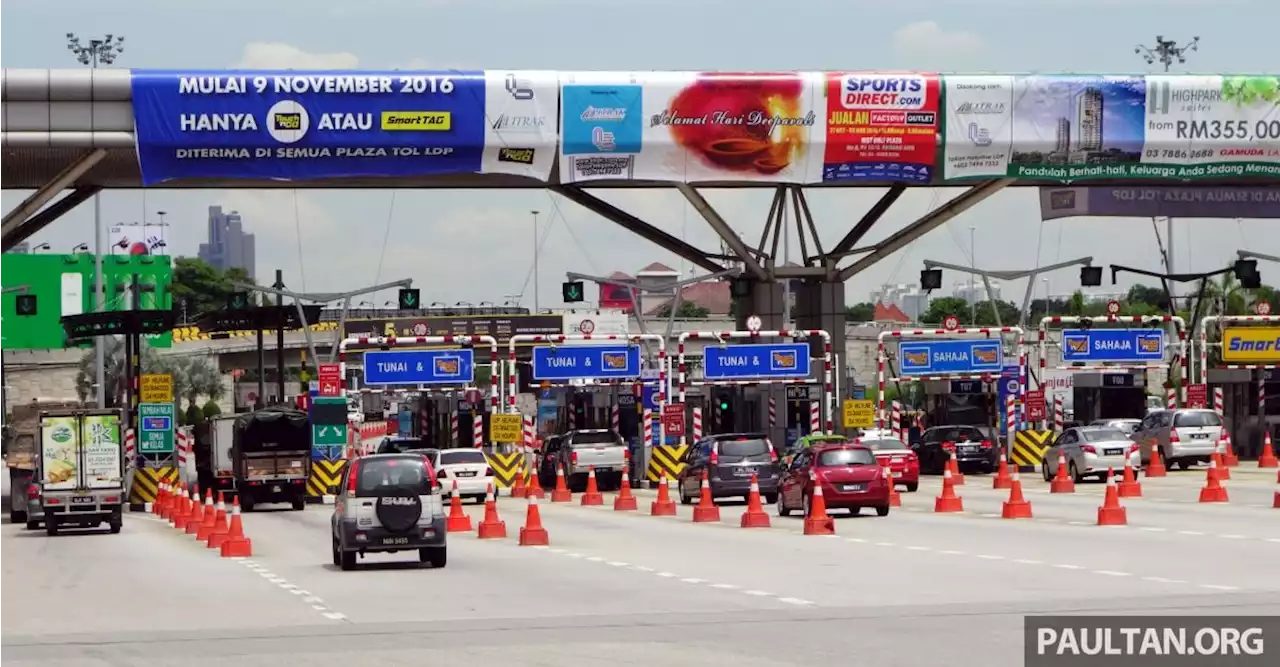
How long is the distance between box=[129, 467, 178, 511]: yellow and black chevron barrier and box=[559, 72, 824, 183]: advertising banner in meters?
12.9

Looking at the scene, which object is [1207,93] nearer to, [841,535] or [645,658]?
[841,535]

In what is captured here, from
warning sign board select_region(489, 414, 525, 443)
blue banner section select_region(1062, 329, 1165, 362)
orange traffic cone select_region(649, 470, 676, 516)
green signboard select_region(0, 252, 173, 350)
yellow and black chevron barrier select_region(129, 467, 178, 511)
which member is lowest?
yellow and black chevron barrier select_region(129, 467, 178, 511)

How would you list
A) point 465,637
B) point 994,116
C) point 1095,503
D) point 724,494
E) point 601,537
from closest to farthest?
point 465,637
point 601,537
point 1095,503
point 724,494
point 994,116

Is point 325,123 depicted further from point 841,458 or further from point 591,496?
point 841,458

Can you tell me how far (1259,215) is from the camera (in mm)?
54469

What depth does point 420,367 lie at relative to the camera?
5672 centimetres

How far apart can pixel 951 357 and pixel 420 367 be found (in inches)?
605

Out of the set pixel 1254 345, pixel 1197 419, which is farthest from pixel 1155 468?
pixel 1254 345

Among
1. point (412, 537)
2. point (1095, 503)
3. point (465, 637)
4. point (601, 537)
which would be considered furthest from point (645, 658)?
point (1095, 503)

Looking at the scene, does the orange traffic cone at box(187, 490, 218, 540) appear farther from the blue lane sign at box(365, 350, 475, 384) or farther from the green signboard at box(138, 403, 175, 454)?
the blue lane sign at box(365, 350, 475, 384)

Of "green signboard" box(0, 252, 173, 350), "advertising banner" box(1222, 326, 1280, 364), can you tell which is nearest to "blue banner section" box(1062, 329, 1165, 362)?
"advertising banner" box(1222, 326, 1280, 364)

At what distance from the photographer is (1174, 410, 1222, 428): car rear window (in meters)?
52.2

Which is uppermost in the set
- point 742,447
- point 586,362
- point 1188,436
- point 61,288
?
point 61,288

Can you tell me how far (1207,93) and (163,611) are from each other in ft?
126
